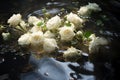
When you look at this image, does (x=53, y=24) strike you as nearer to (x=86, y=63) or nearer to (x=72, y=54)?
(x=72, y=54)

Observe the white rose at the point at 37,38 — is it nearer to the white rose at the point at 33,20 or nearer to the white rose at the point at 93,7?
the white rose at the point at 33,20

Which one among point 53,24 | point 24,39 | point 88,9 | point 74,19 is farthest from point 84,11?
point 24,39

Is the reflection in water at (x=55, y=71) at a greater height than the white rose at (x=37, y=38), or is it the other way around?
the white rose at (x=37, y=38)

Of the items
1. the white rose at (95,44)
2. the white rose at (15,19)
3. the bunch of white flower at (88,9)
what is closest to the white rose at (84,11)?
the bunch of white flower at (88,9)

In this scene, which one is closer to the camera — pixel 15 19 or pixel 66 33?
pixel 66 33

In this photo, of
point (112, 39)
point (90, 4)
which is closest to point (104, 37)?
point (112, 39)

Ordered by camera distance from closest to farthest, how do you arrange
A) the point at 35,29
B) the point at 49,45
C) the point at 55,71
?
the point at 55,71, the point at 49,45, the point at 35,29

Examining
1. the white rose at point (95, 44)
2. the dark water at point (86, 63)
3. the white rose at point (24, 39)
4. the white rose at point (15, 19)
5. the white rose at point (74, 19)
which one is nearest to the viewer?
the dark water at point (86, 63)

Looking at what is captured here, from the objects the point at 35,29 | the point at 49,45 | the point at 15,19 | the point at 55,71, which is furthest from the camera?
the point at 15,19
